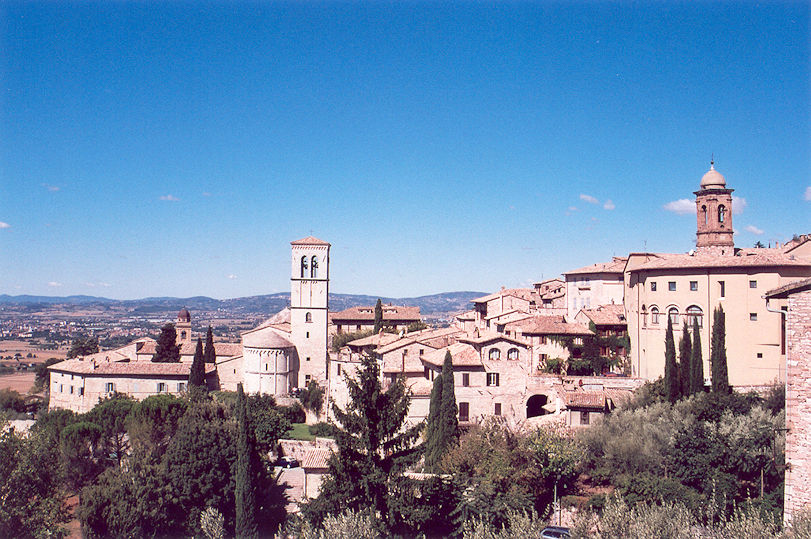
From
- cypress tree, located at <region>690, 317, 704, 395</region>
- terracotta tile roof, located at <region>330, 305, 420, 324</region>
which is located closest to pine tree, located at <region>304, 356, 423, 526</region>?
cypress tree, located at <region>690, 317, 704, 395</region>

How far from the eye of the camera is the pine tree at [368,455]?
2172 centimetres

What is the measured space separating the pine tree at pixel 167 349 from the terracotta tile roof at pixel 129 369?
19.1 feet

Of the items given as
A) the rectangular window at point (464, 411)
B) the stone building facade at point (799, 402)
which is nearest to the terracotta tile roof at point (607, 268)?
the rectangular window at point (464, 411)

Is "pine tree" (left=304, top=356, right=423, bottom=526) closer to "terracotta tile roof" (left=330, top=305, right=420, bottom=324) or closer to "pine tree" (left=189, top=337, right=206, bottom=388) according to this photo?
"pine tree" (left=189, top=337, right=206, bottom=388)

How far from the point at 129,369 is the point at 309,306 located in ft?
54.1

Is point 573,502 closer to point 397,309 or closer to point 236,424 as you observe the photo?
point 236,424

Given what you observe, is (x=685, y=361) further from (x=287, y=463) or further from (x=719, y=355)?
(x=287, y=463)

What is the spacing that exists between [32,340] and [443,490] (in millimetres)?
149494

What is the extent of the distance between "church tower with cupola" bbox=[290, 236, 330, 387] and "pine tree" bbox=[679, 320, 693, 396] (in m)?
33.2

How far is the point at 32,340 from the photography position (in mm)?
144250

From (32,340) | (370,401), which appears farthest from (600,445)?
(32,340)

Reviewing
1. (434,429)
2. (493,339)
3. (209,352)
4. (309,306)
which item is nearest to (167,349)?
(209,352)

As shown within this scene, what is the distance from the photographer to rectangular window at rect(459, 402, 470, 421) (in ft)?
114

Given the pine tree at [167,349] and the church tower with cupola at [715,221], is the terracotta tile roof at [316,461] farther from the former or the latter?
the pine tree at [167,349]
